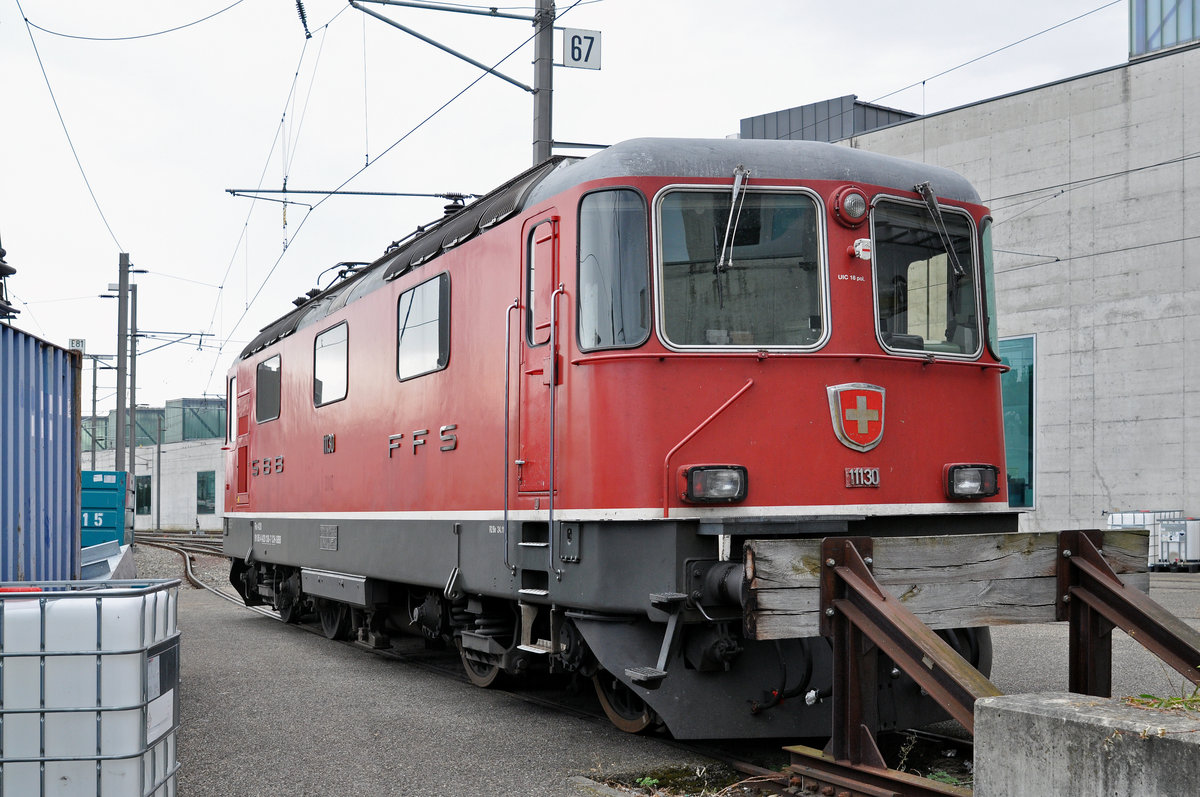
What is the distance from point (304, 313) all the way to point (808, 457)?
8010 millimetres

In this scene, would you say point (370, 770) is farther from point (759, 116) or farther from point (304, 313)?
point (759, 116)

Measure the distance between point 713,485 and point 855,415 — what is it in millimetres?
951

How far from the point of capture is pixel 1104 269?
85.0ft

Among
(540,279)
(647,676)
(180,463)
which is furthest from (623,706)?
(180,463)

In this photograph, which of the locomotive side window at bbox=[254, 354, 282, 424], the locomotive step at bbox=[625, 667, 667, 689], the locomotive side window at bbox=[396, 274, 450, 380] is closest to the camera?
the locomotive step at bbox=[625, 667, 667, 689]

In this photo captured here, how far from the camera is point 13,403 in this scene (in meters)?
6.98

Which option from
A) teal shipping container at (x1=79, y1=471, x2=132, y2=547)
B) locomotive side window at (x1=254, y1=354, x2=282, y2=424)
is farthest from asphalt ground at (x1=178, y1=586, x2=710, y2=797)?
teal shipping container at (x1=79, y1=471, x2=132, y2=547)

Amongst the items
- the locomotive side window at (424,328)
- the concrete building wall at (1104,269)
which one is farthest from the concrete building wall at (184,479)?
the locomotive side window at (424,328)

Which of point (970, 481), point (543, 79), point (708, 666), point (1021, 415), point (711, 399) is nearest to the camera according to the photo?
point (708, 666)

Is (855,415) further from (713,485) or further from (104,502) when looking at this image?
(104,502)

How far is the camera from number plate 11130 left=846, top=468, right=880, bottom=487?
250 inches

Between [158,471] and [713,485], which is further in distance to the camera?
[158,471]

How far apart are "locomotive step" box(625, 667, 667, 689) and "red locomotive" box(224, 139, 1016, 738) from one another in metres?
0.01

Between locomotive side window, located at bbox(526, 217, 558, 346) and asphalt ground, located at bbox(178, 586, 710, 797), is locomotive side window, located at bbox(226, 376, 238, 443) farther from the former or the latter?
locomotive side window, located at bbox(526, 217, 558, 346)
